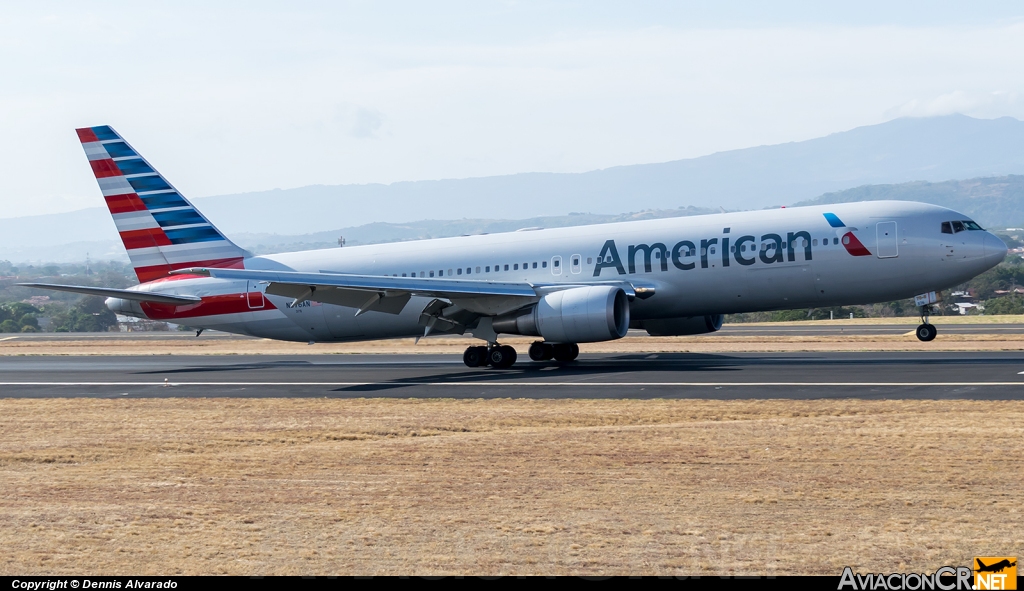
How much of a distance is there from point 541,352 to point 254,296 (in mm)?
10140

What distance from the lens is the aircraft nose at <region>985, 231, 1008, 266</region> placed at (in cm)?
2833

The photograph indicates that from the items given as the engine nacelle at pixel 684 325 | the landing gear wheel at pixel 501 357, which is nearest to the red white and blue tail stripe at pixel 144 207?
the landing gear wheel at pixel 501 357

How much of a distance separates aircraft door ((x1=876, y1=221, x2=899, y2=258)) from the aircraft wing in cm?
994

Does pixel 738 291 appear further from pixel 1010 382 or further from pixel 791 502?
pixel 791 502

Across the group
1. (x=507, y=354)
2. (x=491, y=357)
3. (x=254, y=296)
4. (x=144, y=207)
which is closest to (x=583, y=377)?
(x=507, y=354)

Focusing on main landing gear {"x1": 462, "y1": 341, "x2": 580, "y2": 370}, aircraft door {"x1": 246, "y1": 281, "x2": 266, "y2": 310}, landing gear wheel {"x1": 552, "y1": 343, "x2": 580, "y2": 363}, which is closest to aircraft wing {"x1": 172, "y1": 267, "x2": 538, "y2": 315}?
main landing gear {"x1": 462, "y1": 341, "x2": 580, "y2": 370}

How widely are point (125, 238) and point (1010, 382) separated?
28140 millimetres

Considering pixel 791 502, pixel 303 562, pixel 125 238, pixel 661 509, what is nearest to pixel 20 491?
pixel 303 562

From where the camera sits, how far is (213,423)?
19.3 meters

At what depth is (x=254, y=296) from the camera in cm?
3456

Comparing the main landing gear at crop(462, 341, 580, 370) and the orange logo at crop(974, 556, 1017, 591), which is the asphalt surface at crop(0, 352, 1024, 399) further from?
the orange logo at crop(974, 556, 1017, 591)

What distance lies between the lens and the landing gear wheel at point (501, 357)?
30750mm

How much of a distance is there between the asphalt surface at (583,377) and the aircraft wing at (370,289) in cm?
219

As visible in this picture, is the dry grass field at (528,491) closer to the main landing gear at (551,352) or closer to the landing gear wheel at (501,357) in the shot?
the landing gear wheel at (501,357)
